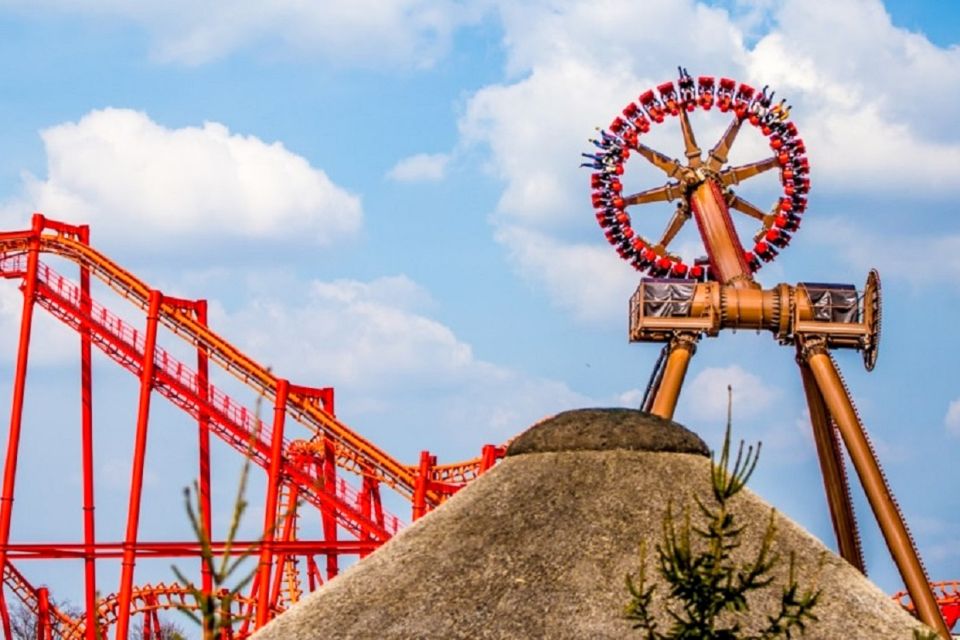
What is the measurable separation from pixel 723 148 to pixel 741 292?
4651 mm

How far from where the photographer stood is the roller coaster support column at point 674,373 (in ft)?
128

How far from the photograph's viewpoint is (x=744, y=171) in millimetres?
43562

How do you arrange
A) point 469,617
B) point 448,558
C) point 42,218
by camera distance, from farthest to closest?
point 42,218 → point 448,558 → point 469,617

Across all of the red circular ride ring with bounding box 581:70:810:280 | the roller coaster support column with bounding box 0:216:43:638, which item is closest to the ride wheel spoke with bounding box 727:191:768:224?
the red circular ride ring with bounding box 581:70:810:280

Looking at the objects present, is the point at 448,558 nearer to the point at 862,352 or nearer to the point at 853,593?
the point at 853,593

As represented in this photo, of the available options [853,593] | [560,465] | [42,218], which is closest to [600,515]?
[560,465]

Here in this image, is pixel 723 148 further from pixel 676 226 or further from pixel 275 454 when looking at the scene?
pixel 275 454

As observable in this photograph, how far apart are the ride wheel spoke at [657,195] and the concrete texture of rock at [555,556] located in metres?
14.3

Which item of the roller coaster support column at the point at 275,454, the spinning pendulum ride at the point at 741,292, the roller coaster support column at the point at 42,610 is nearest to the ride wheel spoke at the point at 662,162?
the spinning pendulum ride at the point at 741,292

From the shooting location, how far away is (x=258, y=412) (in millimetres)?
9461

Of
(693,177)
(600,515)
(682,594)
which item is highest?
(693,177)

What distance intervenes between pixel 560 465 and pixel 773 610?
17.5 ft

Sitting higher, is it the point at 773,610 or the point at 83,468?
the point at 83,468

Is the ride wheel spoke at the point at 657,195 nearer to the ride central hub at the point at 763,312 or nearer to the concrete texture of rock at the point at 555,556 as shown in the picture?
the ride central hub at the point at 763,312
